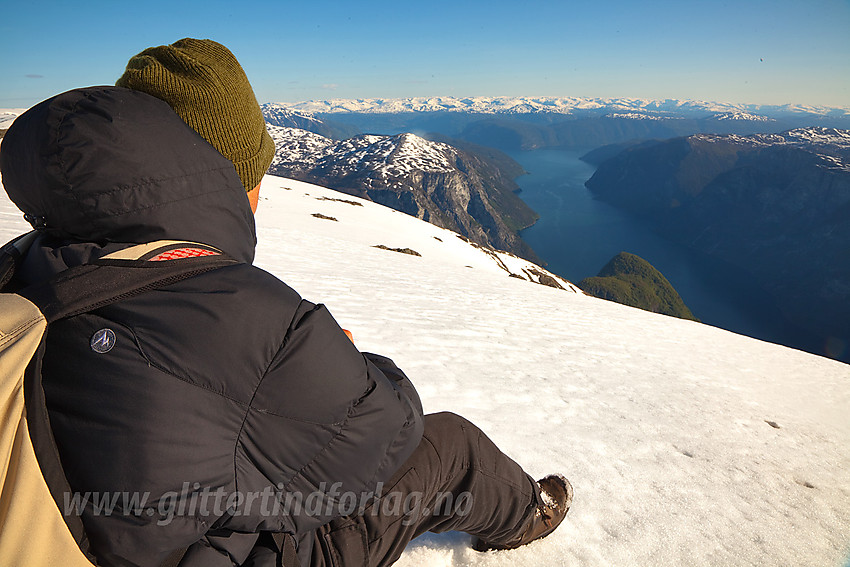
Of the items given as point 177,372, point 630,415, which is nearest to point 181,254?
point 177,372

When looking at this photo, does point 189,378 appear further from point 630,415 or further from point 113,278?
point 630,415

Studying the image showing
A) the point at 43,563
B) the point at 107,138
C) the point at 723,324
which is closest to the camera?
the point at 43,563

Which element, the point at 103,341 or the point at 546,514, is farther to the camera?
the point at 546,514

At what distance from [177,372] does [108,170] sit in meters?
0.90

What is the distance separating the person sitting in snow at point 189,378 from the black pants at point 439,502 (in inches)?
0.8

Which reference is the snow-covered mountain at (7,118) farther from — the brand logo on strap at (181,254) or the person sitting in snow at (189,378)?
the brand logo on strap at (181,254)

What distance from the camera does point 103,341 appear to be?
4.54 feet

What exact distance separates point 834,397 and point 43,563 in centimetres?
1367

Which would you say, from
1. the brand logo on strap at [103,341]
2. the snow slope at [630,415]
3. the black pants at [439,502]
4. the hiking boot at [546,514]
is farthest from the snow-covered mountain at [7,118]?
the snow slope at [630,415]

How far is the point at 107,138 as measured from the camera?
1651 millimetres

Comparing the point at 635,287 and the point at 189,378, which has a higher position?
the point at 189,378

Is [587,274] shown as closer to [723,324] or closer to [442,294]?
[723,324]

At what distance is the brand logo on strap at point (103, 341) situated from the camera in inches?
53.7

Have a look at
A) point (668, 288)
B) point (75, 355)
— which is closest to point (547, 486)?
point (75, 355)
